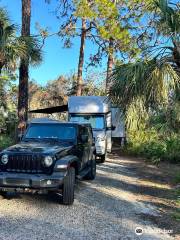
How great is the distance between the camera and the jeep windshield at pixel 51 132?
10.6 m

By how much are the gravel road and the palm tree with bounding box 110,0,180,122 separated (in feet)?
7.96

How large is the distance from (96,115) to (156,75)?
28.0ft

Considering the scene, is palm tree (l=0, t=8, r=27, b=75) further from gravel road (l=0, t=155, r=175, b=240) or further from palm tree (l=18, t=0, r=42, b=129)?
gravel road (l=0, t=155, r=175, b=240)

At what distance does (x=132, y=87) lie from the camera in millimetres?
10227

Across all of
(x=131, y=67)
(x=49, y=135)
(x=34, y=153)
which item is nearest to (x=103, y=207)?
(x=34, y=153)

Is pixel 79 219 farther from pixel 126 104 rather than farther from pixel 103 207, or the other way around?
pixel 126 104

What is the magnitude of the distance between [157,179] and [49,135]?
186 inches

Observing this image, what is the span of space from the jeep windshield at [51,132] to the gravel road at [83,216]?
A: 4.93 ft


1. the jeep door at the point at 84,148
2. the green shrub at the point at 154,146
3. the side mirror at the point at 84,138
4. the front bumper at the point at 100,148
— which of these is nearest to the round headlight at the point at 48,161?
the jeep door at the point at 84,148

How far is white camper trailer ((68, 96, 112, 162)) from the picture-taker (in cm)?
1770

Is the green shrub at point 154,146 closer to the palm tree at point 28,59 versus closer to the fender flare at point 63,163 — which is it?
the palm tree at point 28,59

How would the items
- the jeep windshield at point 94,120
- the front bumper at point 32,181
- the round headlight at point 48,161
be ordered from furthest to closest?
the jeep windshield at point 94,120, the round headlight at point 48,161, the front bumper at point 32,181

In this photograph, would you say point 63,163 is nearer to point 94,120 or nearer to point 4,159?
point 4,159

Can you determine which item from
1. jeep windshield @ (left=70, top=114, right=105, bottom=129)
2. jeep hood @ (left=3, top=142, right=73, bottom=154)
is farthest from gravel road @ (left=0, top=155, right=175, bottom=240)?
jeep windshield @ (left=70, top=114, right=105, bottom=129)
